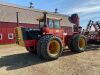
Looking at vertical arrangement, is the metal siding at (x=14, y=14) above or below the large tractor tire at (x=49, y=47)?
above

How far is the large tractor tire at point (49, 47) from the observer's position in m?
12.6

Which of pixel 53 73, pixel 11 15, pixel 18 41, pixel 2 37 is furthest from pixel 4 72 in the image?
pixel 11 15

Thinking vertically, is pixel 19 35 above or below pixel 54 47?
above

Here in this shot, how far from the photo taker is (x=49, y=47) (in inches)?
522

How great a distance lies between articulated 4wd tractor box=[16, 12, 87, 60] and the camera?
12750 millimetres

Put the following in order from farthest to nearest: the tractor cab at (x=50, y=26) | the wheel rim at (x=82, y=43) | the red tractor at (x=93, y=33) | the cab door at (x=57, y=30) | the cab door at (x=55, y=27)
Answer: the red tractor at (x=93, y=33) < the wheel rim at (x=82, y=43) < the cab door at (x=57, y=30) < the cab door at (x=55, y=27) < the tractor cab at (x=50, y=26)

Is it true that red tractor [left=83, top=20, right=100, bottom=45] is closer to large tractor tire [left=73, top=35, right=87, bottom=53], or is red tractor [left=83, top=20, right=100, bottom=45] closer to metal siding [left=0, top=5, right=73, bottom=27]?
large tractor tire [left=73, top=35, right=87, bottom=53]

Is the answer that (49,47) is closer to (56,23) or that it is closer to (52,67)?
(56,23)

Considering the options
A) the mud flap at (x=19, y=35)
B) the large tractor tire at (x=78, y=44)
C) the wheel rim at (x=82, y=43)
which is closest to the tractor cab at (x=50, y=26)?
the large tractor tire at (x=78, y=44)

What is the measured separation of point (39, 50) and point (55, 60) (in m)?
1.09

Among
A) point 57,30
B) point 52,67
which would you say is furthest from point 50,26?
point 52,67

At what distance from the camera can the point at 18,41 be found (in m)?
13.6

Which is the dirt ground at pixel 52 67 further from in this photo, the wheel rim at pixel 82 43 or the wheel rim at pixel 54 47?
the wheel rim at pixel 82 43

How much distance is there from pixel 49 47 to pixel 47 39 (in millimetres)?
666
